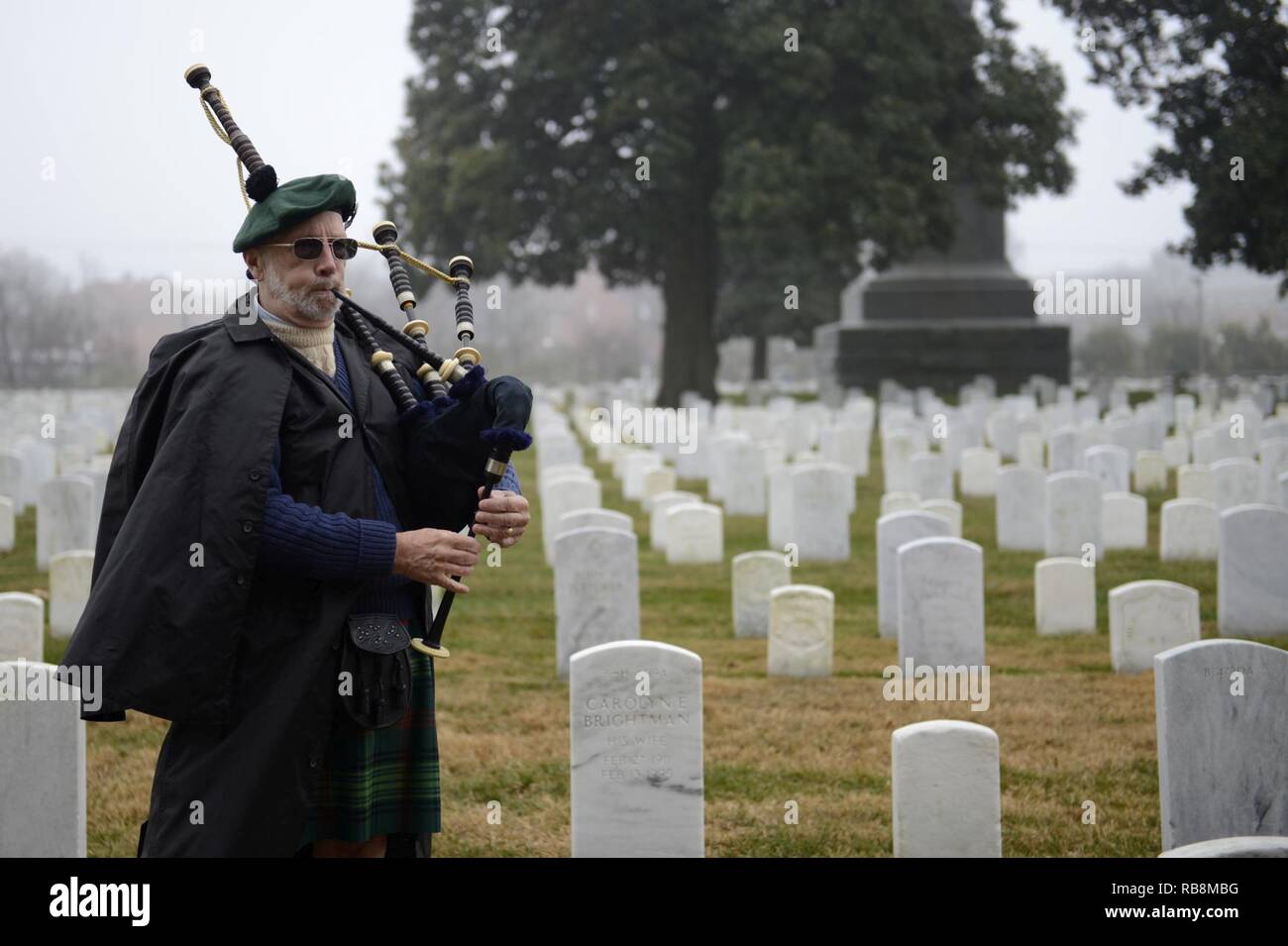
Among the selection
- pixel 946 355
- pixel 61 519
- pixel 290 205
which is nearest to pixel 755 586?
pixel 61 519

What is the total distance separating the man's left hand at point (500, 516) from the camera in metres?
3.50

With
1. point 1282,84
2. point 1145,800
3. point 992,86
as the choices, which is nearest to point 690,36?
point 992,86

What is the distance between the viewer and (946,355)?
32.3m

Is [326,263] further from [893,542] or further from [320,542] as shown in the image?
[893,542]

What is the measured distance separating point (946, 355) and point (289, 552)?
98.7 feet

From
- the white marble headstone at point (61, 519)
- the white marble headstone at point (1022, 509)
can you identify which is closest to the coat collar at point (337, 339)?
the white marble headstone at point (61, 519)

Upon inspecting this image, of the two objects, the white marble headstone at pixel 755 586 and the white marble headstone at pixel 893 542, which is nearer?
the white marble headstone at pixel 893 542

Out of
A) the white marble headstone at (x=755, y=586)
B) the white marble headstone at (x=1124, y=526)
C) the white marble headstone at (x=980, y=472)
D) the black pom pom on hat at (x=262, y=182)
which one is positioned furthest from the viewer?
the white marble headstone at (x=980, y=472)

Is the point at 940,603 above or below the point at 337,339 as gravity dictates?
below

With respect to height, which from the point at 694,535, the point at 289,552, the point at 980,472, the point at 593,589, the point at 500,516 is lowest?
the point at 289,552

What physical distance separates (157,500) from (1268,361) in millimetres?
33836

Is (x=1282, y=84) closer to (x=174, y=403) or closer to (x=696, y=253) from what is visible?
(x=696, y=253)

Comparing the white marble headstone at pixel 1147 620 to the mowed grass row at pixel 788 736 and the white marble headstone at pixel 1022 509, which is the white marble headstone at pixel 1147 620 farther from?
the white marble headstone at pixel 1022 509

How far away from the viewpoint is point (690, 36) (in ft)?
88.1
